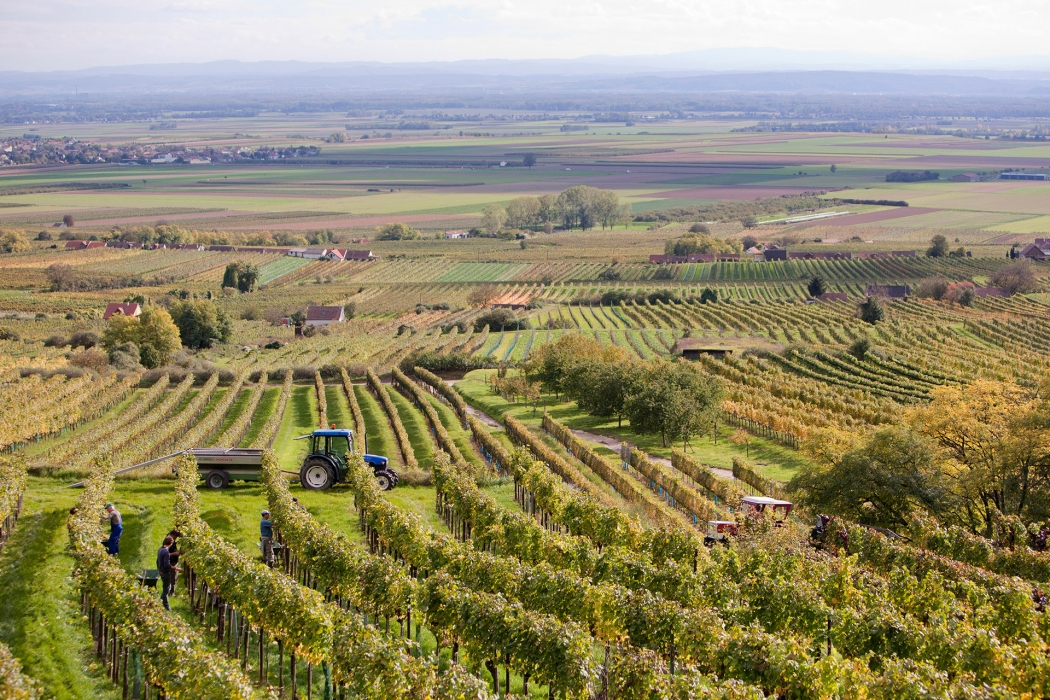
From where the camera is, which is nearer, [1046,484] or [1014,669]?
[1014,669]

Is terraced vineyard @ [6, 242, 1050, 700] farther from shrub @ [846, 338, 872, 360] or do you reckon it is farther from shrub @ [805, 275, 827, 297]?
shrub @ [805, 275, 827, 297]

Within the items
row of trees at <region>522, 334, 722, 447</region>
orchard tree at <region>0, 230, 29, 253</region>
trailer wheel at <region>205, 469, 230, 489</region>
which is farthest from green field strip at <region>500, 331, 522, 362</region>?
orchard tree at <region>0, 230, 29, 253</region>

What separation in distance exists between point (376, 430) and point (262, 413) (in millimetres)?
7341

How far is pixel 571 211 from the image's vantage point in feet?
602

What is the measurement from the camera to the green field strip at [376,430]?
40259mm

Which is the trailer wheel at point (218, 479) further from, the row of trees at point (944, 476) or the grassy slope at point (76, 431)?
the row of trees at point (944, 476)

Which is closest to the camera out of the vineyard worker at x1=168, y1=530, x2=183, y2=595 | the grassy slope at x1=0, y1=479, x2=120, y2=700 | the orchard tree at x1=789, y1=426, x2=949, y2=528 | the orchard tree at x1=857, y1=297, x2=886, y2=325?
the grassy slope at x1=0, y1=479, x2=120, y2=700

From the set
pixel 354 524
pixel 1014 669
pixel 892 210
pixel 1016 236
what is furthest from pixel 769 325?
pixel 892 210

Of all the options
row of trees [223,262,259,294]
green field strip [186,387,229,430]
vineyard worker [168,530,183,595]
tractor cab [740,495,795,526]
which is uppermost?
vineyard worker [168,530,183,595]

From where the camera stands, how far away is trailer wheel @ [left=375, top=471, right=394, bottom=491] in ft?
104

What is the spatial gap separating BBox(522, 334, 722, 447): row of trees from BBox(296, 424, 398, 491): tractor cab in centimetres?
1640

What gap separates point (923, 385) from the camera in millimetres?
55250

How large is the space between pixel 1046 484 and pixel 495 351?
144 feet

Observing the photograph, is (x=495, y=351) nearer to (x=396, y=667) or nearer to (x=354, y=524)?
(x=354, y=524)
